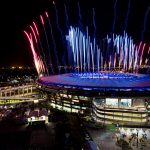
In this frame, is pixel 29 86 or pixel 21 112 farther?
pixel 29 86

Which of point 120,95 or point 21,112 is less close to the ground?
point 120,95

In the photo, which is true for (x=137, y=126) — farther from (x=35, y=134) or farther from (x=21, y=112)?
(x=21, y=112)

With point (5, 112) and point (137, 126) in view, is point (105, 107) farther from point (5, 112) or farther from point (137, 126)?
point (5, 112)

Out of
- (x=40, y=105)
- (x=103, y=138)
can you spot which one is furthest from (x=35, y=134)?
(x=40, y=105)

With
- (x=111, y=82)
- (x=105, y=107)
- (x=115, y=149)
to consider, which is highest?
(x=111, y=82)

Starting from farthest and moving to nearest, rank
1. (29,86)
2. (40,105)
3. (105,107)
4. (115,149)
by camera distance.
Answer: (29,86)
(40,105)
(105,107)
(115,149)

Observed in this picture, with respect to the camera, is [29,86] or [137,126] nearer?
[137,126]

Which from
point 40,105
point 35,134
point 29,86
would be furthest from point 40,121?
point 29,86

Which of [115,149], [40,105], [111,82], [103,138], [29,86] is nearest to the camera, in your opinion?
[115,149]

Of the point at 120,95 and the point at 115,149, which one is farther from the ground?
the point at 120,95
